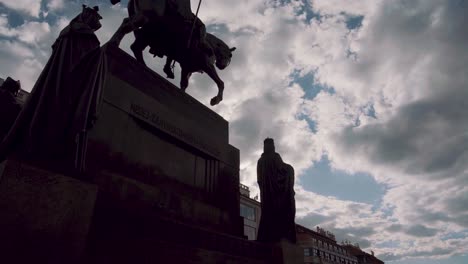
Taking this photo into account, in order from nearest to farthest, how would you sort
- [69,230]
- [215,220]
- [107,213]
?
[69,230], [107,213], [215,220]

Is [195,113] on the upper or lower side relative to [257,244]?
upper

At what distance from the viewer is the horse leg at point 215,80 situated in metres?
9.85

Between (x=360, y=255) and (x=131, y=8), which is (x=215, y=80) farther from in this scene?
(x=360, y=255)

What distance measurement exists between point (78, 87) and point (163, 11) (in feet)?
14.5

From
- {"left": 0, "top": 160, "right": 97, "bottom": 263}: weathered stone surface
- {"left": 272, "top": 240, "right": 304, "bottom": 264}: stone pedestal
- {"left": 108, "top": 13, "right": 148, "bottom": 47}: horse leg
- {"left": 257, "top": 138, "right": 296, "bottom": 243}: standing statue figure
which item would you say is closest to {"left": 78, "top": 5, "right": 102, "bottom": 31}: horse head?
{"left": 108, "top": 13, "right": 148, "bottom": 47}: horse leg

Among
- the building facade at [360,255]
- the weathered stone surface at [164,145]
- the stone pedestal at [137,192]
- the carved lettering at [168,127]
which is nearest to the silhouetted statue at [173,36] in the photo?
the weathered stone surface at [164,145]

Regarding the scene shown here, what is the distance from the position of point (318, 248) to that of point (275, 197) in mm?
79737

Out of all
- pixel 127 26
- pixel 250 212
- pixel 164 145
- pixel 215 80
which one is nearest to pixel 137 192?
pixel 164 145

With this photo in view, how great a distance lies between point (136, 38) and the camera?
29.0ft

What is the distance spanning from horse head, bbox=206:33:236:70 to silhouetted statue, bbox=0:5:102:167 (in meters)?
5.71

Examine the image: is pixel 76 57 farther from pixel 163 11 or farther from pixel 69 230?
pixel 163 11

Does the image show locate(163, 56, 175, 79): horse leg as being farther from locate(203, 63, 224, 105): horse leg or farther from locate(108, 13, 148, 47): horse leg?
locate(108, 13, 148, 47): horse leg

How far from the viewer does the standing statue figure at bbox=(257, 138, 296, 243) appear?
8148 millimetres

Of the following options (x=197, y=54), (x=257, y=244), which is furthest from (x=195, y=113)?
(x=257, y=244)
